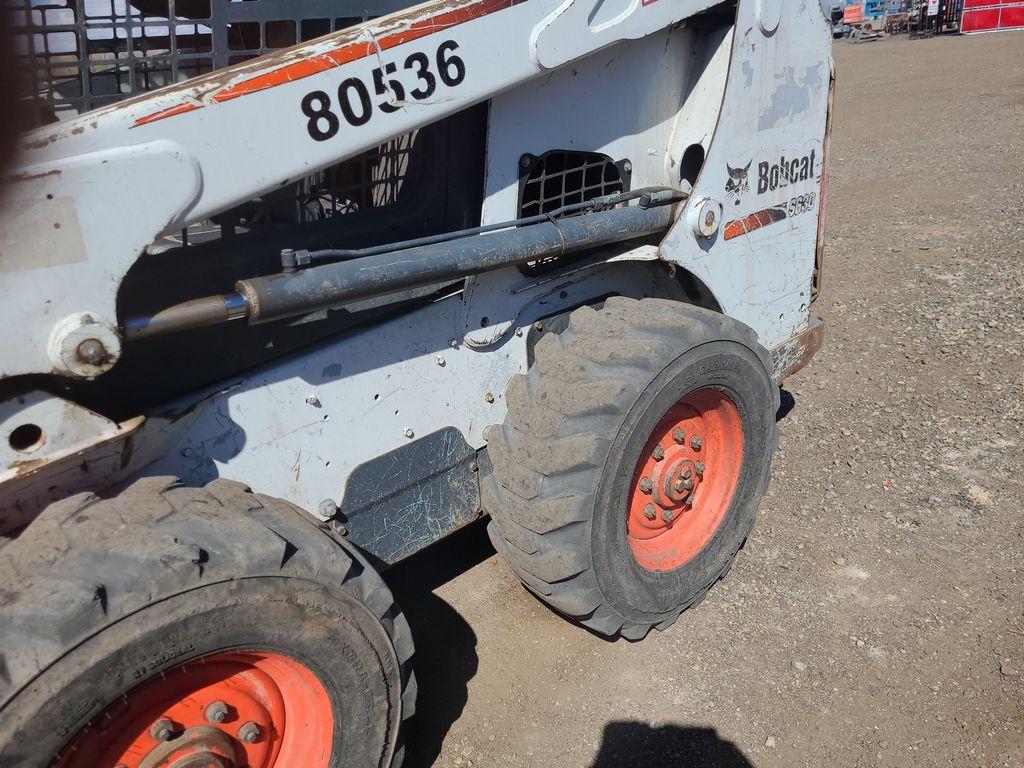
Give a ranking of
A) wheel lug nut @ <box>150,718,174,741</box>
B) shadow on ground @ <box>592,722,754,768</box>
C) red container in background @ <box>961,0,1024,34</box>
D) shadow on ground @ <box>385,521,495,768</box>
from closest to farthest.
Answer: wheel lug nut @ <box>150,718,174,741</box> → shadow on ground @ <box>592,722,754,768</box> → shadow on ground @ <box>385,521,495,768</box> → red container in background @ <box>961,0,1024,34</box>

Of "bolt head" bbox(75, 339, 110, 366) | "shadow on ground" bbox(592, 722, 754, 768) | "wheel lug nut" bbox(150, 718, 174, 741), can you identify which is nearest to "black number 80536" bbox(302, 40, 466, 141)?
"bolt head" bbox(75, 339, 110, 366)

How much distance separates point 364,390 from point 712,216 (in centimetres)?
124

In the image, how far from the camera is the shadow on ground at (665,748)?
Result: 8.51ft

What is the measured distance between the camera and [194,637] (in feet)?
5.82

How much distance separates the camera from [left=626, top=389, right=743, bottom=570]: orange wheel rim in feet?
9.41

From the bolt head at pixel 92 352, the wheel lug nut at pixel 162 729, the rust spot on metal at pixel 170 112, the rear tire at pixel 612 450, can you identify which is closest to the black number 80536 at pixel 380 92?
the rust spot on metal at pixel 170 112

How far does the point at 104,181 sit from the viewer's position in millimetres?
1714

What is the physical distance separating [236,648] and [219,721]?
0.22 metres

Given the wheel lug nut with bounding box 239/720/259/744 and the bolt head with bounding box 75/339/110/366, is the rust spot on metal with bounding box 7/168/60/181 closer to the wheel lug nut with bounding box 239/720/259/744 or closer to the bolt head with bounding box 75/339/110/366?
the bolt head with bounding box 75/339/110/366

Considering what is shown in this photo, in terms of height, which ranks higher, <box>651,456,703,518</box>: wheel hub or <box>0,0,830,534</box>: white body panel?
<box>0,0,830,534</box>: white body panel

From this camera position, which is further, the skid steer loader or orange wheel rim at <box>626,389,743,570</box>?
orange wheel rim at <box>626,389,743,570</box>

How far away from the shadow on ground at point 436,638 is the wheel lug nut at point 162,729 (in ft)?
2.99

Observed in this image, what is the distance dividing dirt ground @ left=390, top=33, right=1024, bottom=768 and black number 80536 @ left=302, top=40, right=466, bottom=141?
1.73 m

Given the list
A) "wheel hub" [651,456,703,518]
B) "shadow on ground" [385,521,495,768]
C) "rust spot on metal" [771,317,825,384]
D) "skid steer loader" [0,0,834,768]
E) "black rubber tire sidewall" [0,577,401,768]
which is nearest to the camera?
"black rubber tire sidewall" [0,577,401,768]
